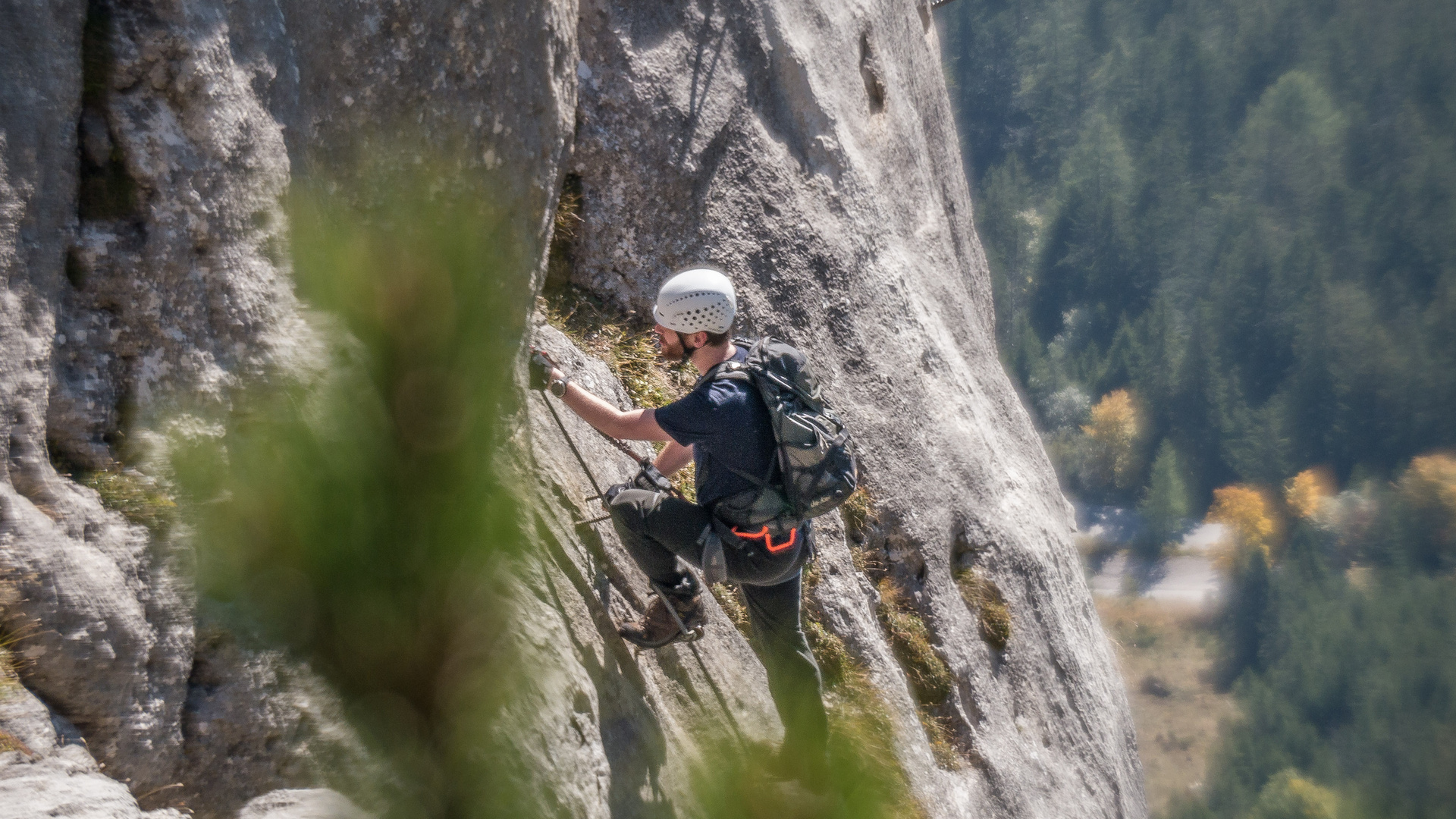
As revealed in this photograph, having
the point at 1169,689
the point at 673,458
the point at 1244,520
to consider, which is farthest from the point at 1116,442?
the point at 673,458

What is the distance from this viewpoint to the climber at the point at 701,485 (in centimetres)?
452

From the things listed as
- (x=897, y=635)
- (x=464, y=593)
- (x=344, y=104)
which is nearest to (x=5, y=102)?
(x=344, y=104)

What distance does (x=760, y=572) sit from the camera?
15.4 ft

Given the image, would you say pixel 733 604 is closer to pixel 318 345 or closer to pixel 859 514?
pixel 859 514

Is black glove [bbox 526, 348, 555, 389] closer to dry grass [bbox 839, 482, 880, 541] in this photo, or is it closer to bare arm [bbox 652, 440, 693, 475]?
bare arm [bbox 652, 440, 693, 475]

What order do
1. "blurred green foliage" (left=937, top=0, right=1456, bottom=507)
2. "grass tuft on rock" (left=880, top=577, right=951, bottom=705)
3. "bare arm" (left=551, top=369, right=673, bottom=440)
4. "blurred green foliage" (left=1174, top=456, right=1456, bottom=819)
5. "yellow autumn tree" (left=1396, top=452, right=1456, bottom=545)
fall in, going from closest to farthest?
"bare arm" (left=551, top=369, right=673, bottom=440) → "grass tuft on rock" (left=880, top=577, right=951, bottom=705) → "blurred green foliage" (left=1174, top=456, right=1456, bottom=819) → "yellow autumn tree" (left=1396, top=452, right=1456, bottom=545) → "blurred green foliage" (left=937, top=0, right=1456, bottom=507)

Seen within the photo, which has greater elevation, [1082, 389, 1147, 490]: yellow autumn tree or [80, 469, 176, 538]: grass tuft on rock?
[1082, 389, 1147, 490]: yellow autumn tree

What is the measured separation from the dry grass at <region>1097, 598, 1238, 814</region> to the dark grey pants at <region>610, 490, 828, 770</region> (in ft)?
239

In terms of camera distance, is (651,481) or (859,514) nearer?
(651,481)

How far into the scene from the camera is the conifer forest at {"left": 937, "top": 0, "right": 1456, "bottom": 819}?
7262 centimetres

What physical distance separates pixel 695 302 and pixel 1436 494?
96.8 m

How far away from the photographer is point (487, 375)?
4.59 meters

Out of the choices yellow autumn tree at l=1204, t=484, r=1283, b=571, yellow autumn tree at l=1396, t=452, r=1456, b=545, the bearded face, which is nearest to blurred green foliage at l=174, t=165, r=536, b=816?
the bearded face

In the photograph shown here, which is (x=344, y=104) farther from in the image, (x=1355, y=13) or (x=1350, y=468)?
(x=1355, y=13)
